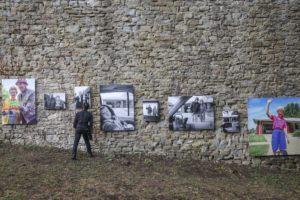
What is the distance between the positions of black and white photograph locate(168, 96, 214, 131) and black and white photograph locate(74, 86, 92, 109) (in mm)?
2297

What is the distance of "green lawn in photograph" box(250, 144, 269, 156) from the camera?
10.8 metres

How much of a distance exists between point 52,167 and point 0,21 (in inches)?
183

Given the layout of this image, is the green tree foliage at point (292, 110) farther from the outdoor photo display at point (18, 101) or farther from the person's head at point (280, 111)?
the outdoor photo display at point (18, 101)

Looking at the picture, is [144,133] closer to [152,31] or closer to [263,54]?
[152,31]

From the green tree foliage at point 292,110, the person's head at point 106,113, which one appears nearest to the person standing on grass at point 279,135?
the green tree foliage at point 292,110

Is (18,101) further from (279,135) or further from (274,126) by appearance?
(279,135)

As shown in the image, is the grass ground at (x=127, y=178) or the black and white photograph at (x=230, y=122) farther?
the black and white photograph at (x=230, y=122)

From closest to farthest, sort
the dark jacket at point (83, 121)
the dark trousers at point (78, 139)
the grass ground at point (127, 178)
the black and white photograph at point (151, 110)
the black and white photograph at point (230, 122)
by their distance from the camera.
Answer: the grass ground at point (127, 178) → the dark trousers at point (78, 139) → the dark jacket at point (83, 121) → the black and white photograph at point (151, 110) → the black and white photograph at point (230, 122)

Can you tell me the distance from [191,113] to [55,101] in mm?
3870

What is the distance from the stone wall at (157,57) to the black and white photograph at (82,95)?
0.50 ft

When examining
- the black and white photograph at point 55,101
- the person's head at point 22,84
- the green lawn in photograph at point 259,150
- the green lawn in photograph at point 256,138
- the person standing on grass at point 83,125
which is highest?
the person's head at point 22,84

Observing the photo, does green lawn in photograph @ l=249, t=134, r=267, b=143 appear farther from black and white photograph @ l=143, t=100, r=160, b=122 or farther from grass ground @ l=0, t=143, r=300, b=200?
black and white photograph @ l=143, t=100, r=160, b=122

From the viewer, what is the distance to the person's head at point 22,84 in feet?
34.3

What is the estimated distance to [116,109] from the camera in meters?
10.5
